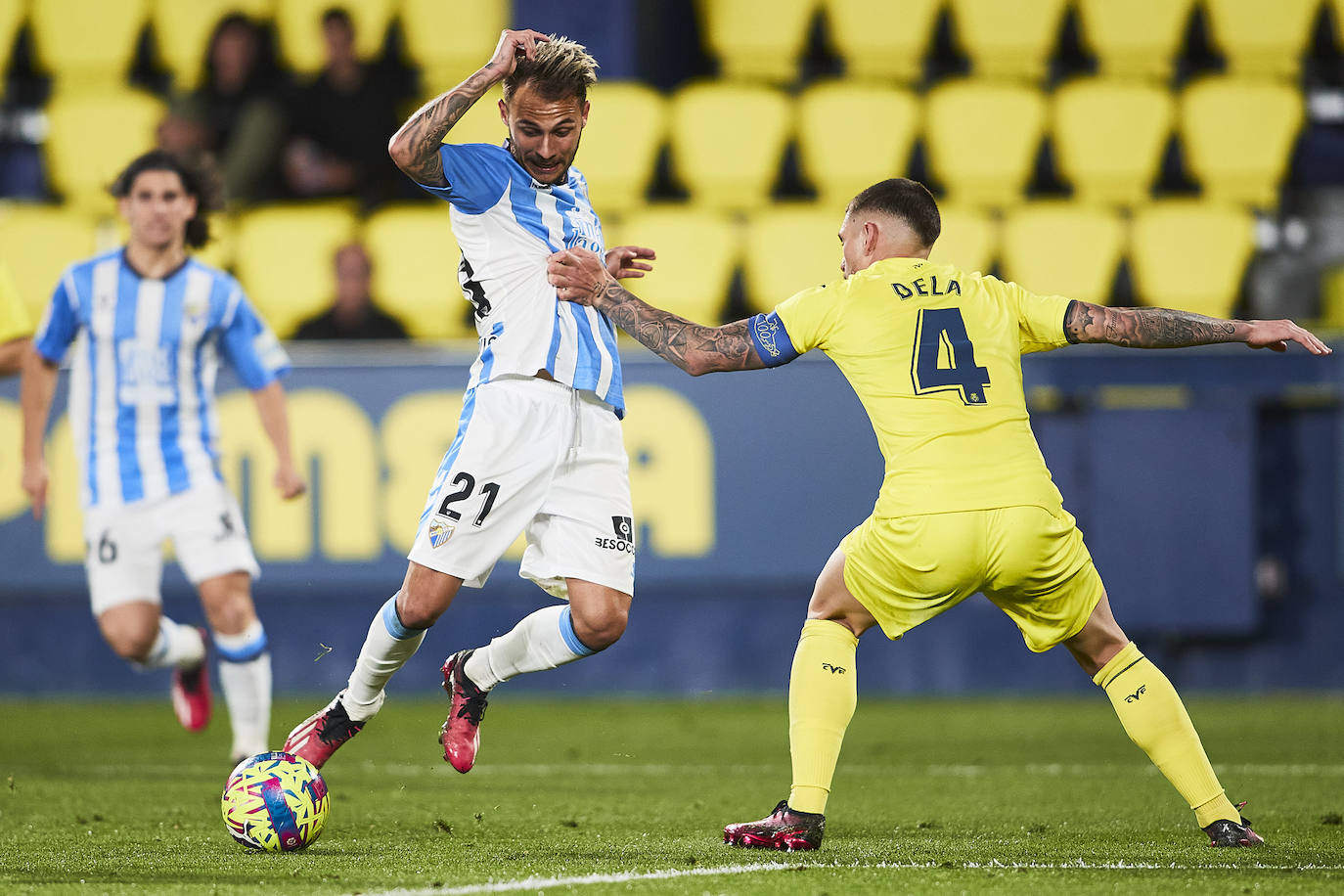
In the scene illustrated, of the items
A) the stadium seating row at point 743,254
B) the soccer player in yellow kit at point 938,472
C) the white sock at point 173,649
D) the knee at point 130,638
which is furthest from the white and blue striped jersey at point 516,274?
the stadium seating row at point 743,254

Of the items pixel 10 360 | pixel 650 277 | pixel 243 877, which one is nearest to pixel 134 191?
pixel 10 360

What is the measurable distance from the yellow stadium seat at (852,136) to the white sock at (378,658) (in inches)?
253

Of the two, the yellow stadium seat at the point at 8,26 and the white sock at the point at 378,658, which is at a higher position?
the yellow stadium seat at the point at 8,26

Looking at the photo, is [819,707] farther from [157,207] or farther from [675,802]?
[157,207]

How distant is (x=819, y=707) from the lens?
4.15 metres

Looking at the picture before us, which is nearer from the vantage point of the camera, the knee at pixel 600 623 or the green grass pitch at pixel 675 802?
the green grass pitch at pixel 675 802

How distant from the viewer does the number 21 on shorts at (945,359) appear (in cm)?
410

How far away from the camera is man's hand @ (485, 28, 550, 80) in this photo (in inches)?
167

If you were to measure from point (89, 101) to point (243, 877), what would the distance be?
8399mm

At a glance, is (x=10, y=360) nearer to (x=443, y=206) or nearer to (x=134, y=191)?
(x=134, y=191)

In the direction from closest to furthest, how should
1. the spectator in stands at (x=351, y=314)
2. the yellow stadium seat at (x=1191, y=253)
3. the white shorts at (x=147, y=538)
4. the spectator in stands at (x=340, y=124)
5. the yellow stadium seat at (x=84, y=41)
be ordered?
the white shorts at (x=147, y=538)
the spectator in stands at (x=351, y=314)
the yellow stadium seat at (x=1191, y=253)
the spectator in stands at (x=340, y=124)
the yellow stadium seat at (x=84, y=41)

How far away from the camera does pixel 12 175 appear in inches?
446

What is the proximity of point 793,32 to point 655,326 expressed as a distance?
7.47 meters

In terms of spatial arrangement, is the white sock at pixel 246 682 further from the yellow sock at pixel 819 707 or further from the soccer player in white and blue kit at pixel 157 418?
the yellow sock at pixel 819 707
